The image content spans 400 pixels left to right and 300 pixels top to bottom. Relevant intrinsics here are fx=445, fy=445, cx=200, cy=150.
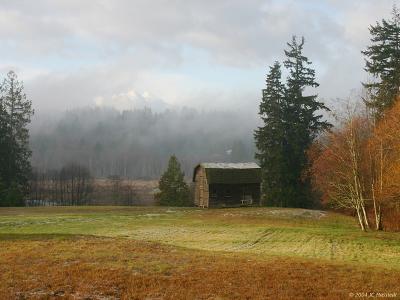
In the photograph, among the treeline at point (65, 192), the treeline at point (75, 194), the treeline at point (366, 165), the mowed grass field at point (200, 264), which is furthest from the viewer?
the treeline at point (75, 194)

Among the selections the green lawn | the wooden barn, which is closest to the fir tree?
the wooden barn

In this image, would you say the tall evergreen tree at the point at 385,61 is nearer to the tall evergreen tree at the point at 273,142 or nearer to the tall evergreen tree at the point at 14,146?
the tall evergreen tree at the point at 273,142

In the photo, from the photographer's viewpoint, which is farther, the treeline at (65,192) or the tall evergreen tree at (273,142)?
the treeline at (65,192)

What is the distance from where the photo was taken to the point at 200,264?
18562 mm

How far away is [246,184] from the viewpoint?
65.5 m

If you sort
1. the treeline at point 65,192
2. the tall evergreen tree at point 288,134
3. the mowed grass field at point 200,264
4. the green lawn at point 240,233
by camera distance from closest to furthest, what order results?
the mowed grass field at point 200,264
the green lawn at point 240,233
the tall evergreen tree at point 288,134
the treeline at point 65,192

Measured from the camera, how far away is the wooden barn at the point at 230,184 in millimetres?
64125

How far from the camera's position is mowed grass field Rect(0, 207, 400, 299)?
1447 cm

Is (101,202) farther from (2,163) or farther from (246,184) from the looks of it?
(246,184)

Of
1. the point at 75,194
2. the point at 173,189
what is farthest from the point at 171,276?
the point at 75,194

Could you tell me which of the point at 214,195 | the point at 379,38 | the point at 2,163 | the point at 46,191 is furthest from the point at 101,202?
the point at 379,38

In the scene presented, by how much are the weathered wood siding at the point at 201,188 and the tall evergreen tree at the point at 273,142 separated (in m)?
8.38

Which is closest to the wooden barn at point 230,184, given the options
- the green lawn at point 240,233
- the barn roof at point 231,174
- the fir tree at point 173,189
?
the barn roof at point 231,174

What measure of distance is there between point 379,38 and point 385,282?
137 feet
